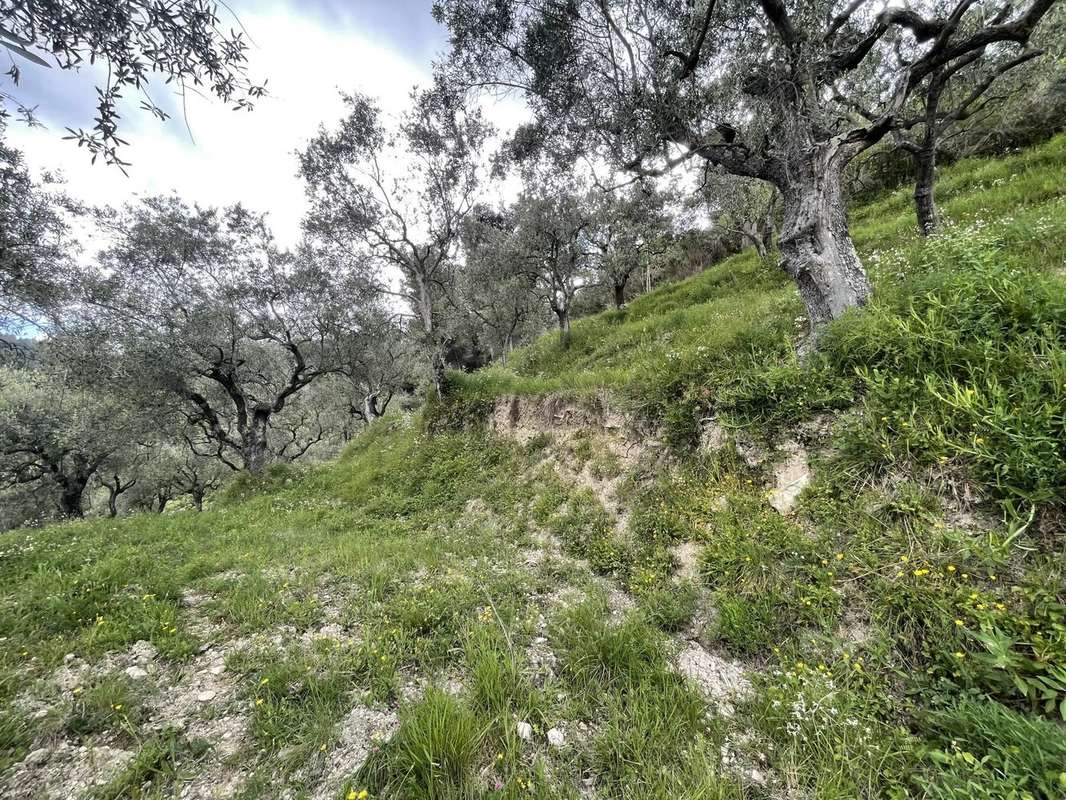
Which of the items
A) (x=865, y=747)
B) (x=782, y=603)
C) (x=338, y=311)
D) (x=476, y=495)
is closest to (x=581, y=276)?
(x=338, y=311)

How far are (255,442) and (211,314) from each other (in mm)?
6511

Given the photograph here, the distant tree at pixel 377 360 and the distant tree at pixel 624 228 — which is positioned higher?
the distant tree at pixel 624 228

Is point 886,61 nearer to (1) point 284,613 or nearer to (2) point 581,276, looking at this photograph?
(2) point 581,276

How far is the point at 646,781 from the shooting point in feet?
8.86

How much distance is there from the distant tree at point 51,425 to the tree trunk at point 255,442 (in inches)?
172

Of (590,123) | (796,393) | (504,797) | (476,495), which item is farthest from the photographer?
(476,495)

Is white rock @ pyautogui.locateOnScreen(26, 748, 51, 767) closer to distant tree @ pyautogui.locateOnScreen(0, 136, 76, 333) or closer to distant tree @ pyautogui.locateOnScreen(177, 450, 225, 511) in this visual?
distant tree @ pyautogui.locateOnScreen(0, 136, 76, 333)

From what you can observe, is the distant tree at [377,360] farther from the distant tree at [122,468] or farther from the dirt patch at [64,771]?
the dirt patch at [64,771]


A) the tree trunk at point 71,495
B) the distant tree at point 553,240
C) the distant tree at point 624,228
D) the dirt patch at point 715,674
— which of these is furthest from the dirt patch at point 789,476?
the tree trunk at point 71,495

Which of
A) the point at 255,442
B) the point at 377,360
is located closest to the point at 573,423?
the point at 255,442

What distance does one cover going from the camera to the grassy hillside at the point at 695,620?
2734mm

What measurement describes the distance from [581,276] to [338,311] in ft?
42.4

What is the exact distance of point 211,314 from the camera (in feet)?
50.0

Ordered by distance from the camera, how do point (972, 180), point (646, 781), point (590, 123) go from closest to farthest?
1. point (646, 781)
2. point (590, 123)
3. point (972, 180)
